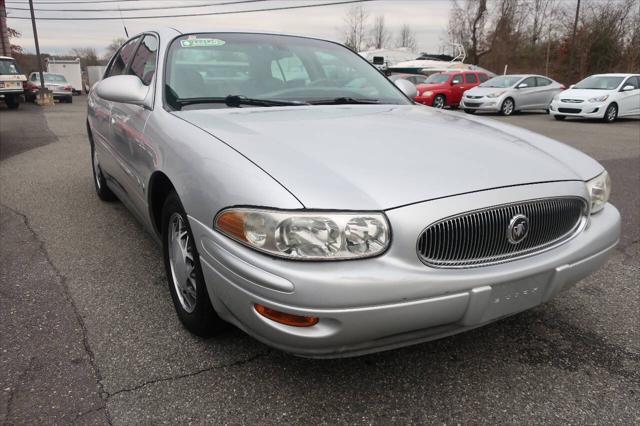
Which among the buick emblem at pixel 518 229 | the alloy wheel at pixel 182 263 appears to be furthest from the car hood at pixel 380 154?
the alloy wheel at pixel 182 263

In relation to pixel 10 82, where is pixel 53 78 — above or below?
below

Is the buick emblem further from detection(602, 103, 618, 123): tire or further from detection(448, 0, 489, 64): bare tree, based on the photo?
detection(448, 0, 489, 64): bare tree

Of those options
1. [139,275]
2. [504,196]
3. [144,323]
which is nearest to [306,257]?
[504,196]

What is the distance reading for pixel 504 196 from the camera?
1.92 m

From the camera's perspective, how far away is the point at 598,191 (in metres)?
2.36

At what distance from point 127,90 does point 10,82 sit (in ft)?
62.9

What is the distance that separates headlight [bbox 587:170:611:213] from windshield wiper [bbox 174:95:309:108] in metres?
1.57

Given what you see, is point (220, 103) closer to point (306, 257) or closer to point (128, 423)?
point (306, 257)

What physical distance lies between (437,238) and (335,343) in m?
0.52

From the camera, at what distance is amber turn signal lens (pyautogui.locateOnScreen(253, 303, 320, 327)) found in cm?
173

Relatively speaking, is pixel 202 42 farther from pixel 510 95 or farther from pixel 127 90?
pixel 510 95

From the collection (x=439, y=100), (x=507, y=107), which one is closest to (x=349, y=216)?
(x=507, y=107)

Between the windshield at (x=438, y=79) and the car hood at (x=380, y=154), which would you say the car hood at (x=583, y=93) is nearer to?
the windshield at (x=438, y=79)

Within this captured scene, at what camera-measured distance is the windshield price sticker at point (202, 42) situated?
121 inches
